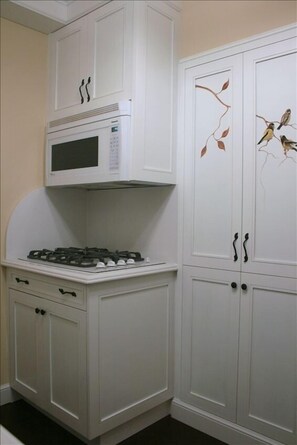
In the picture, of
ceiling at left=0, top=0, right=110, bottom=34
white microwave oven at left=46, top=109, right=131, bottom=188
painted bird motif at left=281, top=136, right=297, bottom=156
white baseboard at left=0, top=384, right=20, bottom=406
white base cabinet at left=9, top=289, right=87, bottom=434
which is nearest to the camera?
painted bird motif at left=281, top=136, right=297, bottom=156

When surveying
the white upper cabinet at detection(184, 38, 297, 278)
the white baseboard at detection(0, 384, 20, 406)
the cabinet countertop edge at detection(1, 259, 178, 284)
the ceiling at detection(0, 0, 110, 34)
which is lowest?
the white baseboard at detection(0, 384, 20, 406)

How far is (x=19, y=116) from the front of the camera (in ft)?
8.57

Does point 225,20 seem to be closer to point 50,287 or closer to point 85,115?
point 85,115

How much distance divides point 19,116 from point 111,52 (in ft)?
2.68

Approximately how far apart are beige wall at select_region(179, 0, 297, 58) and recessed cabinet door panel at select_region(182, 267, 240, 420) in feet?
4.38

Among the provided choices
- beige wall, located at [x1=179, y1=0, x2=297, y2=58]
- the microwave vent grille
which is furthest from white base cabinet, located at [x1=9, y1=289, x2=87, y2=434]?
beige wall, located at [x1=179, y1=0, x2=297, y2=58]

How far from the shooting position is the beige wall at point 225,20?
1.95 metres

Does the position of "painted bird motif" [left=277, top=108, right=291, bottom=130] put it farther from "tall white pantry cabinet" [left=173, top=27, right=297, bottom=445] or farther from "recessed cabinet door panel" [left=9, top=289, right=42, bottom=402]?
"recessed cabinet door panel" [left=9, top=289, right=42, bottom=402]

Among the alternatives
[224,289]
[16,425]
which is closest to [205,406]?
[224,289]

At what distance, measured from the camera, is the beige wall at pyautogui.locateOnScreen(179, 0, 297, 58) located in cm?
195

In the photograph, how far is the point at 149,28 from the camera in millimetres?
2176

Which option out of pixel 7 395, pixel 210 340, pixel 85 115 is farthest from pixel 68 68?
pixel 7 395

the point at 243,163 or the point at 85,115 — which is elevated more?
the point at 85,115

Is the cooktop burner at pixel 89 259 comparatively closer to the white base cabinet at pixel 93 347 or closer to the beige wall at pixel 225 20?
the white base cabinet at pixel 93 347
